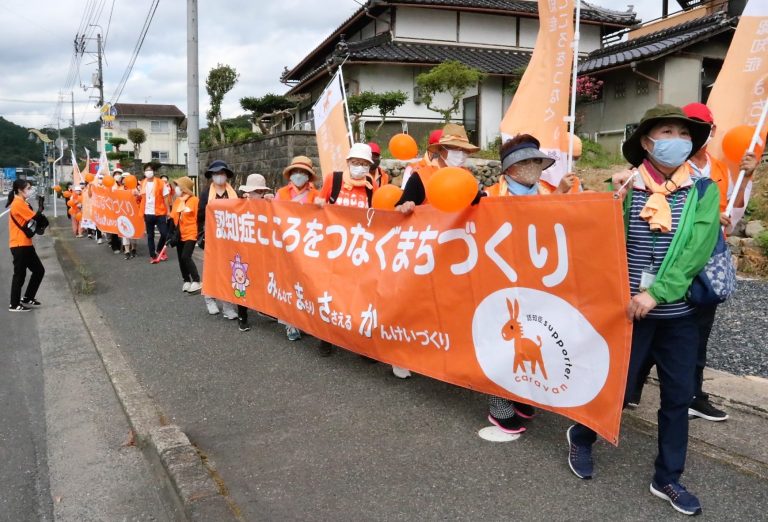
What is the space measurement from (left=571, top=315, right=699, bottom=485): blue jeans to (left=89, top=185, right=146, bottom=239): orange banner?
11.4 m

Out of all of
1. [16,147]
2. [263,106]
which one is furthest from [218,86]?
[16,147]

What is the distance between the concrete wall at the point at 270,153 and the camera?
41.0 ft

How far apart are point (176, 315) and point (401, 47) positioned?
13.7 metres

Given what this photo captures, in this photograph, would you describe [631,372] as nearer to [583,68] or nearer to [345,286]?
[345,286]

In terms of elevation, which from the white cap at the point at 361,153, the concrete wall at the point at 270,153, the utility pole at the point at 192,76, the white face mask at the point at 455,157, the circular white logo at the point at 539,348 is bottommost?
the circular white logo at the point at 539,348

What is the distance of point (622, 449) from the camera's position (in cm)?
341

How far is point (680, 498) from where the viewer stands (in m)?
2.74

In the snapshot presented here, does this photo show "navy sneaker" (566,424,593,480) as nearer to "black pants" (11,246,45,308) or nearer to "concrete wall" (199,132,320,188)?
"black pants" (11,246,45,308)

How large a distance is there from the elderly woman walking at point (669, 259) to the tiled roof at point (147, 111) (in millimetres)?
60204

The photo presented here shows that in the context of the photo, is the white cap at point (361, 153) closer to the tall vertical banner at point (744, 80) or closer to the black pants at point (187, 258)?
the tall vertical banner at point (744, 80)

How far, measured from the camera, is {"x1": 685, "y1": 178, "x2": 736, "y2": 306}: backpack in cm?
268

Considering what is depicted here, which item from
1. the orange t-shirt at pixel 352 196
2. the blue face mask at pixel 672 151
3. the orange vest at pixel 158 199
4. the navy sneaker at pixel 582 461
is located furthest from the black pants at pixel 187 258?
the blue face mask at pixel 672 151

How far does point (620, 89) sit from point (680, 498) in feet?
51.0

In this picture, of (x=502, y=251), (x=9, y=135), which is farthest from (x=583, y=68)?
(x=9, y=135)
